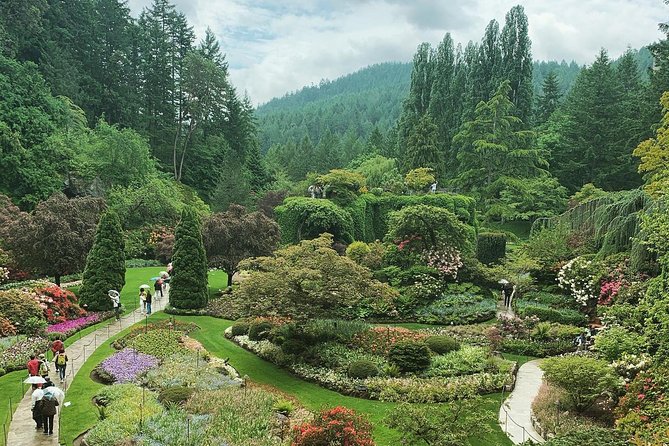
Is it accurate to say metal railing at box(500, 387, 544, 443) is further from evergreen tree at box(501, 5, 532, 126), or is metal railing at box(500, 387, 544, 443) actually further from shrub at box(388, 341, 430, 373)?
evergreen tree at box(501, 5, 532, 126)

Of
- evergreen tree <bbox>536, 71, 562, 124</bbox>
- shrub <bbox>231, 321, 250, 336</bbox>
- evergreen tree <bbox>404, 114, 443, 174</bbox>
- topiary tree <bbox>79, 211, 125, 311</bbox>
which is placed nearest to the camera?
shrub <bbox>231, 321, 250, 336</bbox>

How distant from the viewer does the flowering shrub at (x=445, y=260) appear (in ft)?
89.4

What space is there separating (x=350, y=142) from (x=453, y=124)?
40.0m

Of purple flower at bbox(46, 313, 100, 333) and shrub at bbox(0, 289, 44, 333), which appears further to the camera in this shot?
purple flower at bbox(46, 313, 100, 333)

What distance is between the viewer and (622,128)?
160ft

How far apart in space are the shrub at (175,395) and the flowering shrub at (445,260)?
1586 cm

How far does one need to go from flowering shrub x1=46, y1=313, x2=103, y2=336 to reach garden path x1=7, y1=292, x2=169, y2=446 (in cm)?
58

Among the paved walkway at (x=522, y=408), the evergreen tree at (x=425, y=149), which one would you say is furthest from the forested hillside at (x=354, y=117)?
the paved walkway at (x=522, y=408)

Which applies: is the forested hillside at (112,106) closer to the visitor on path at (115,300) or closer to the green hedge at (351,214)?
the green hedge at (351,214)

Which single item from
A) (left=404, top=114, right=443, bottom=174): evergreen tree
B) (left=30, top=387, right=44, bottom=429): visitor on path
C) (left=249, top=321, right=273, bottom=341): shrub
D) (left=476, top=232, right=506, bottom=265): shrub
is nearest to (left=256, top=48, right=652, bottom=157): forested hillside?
(left=404, top=114, right=443, bottom=174): evergreen tree

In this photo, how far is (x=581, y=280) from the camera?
76.1 ft

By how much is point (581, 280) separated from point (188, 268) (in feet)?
58.8

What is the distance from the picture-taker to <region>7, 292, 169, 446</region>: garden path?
12031 millimetres

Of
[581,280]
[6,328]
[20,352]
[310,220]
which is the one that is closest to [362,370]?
[20,352]
